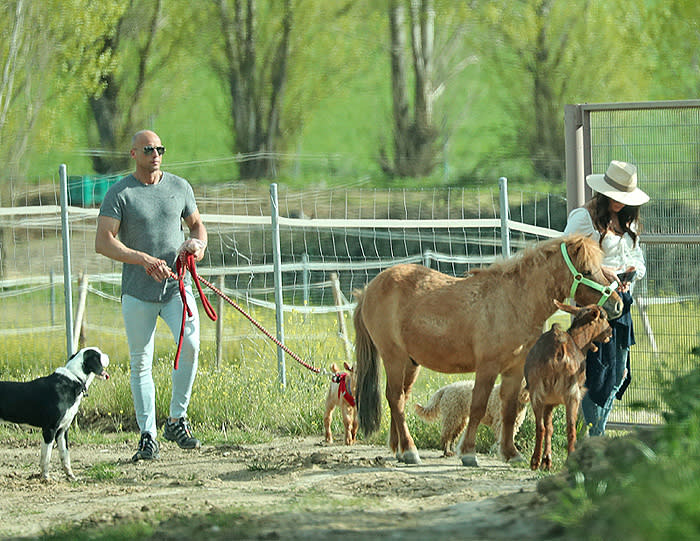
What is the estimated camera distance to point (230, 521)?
15.7 ft

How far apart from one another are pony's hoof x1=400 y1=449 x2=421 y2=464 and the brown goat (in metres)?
1.10

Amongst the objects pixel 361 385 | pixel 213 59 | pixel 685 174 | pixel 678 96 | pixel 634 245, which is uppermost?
pixel 213 59

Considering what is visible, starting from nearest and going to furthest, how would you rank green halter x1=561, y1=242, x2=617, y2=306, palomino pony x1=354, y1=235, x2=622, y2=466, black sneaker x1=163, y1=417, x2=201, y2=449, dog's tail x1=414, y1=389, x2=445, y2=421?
green halter x1=561, y1=242, x2=617, y2=306 < palomino pony x1=354, y1=235, x2=622, y2=466 < dog's tail x1=414, y1=389, x2=445, y2=421 < black sneaker x1=163, y1=417, x2=201, y2=449

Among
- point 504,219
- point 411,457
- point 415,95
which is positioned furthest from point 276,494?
point 415,95

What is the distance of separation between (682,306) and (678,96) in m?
22.0

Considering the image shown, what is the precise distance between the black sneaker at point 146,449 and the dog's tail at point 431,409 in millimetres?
2039

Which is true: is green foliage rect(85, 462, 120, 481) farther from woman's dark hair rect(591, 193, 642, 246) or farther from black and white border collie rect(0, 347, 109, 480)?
woman's dark hair rect(591, 193, 642, 246)

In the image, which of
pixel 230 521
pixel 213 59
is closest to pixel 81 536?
pixel 230 521

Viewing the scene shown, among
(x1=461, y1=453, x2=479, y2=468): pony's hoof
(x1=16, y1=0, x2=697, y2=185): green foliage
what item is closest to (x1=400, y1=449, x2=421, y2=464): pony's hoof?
(x1=461, y1=453, x2=479, y2=468): pony's hoof

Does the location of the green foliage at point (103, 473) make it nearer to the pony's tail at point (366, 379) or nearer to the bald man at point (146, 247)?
the bald man at point (146, 247)

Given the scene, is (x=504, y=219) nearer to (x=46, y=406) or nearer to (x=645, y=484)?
(x=46, y=406)

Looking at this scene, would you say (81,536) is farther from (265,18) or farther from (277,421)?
(265,18)

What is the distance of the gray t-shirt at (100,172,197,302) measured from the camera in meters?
7.62

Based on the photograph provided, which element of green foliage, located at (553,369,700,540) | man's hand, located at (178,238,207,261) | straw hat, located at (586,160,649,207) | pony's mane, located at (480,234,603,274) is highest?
straw hat, located at (586,160,649,207)
